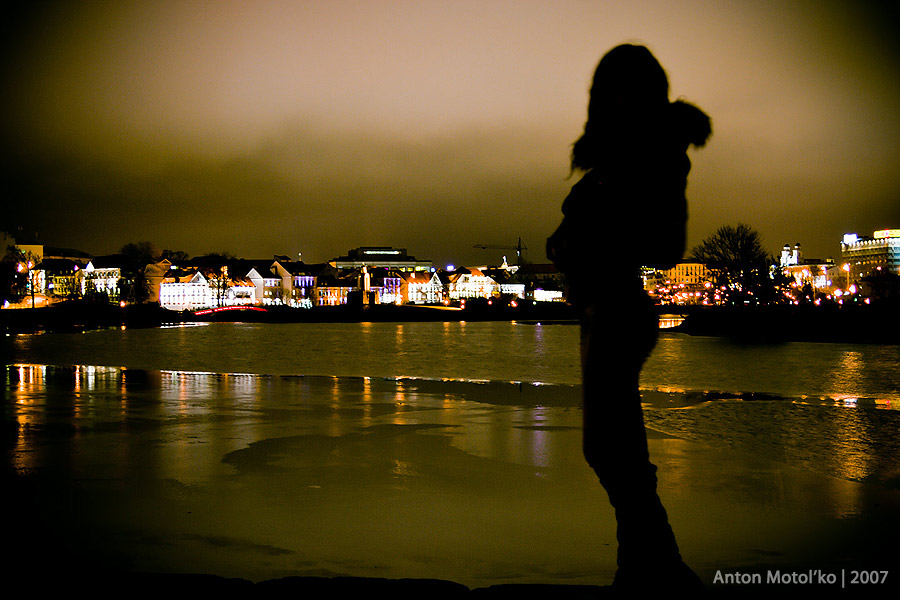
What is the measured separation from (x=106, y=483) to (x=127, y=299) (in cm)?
13856

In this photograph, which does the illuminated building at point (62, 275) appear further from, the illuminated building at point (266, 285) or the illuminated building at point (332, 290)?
the illuminated building at point (332, 290)

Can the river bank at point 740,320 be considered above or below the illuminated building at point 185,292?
below

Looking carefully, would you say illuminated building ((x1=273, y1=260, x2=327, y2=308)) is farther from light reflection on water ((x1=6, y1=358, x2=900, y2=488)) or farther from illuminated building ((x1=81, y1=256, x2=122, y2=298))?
light reflection on water ((x1=6, y1=358, x2=900, y2=488))

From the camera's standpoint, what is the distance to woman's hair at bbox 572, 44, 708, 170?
2672 millimetres

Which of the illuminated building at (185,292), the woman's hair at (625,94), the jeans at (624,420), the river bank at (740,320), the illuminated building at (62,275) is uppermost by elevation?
the illuminated building at (62,275)

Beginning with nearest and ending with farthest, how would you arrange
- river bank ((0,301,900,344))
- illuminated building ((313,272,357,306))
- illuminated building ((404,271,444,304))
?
river bank ((0,301,900,344)) → illuminated building ((313,272,357,306)) → illuminated building ((404,271,444,304))

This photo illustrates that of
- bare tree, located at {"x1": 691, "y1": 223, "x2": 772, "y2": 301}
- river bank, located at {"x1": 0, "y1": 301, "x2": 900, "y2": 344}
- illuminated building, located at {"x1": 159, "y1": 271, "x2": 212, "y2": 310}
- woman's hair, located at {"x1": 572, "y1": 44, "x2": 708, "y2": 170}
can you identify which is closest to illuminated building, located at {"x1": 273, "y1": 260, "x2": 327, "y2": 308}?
illuminated building, located at {"x1": 159, "y1": 271, "x2": 212, "y2": 310}

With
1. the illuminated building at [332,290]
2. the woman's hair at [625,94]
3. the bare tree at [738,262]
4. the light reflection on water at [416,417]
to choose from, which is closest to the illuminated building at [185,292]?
the illuminated building at [332,290]

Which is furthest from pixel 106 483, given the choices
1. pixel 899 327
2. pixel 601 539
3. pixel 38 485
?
pixel 899 327

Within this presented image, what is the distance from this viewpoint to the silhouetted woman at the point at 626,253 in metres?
2.61

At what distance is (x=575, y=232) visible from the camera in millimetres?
2629

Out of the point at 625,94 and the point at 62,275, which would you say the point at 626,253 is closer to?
the point at 625,94

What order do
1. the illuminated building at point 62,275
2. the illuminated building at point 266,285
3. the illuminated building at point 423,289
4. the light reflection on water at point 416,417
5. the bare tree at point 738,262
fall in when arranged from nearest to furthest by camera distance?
the light reflection on water at point 416,417 → the bare tree at point 738,262 → the illuminated building at point 62,275 → the illuminated building at point 266,285 → the illuminated building at point 423,289

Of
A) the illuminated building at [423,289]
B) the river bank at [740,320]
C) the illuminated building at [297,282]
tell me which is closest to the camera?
the river bank at [740,320]
